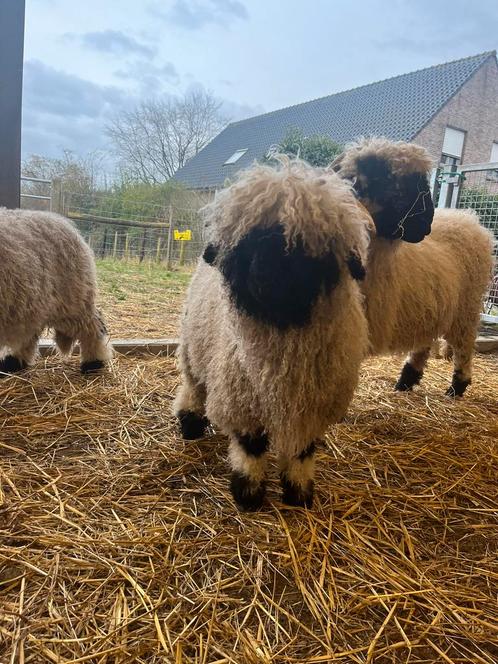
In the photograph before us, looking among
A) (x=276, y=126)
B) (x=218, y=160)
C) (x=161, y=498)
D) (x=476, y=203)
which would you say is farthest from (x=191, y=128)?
(x=161, y=498)

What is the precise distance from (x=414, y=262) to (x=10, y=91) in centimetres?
360

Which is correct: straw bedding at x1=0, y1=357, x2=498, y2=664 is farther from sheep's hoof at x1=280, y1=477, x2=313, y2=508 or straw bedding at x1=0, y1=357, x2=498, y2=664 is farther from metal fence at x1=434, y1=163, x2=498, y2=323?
metal fence at x1=434, y1=163, x2=498, y2=323

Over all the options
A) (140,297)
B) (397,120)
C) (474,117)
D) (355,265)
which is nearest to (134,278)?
(140,297)

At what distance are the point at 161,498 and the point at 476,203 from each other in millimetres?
7062

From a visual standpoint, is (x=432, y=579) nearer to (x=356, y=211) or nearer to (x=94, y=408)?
(x=356, y=211)

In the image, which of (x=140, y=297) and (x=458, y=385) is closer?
(x=458, y=385)

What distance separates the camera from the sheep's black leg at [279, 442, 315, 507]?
2.29m

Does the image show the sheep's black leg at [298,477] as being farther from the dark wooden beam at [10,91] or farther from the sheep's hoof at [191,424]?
the dark wooden beam at [10,91]

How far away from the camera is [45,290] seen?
139 inches

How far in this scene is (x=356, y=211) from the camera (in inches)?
73.8

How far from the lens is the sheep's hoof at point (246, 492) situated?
228cm

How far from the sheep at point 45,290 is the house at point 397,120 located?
594 cm

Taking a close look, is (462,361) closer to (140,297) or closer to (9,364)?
(9,364)

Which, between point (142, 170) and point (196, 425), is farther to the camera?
point (142, 170)
